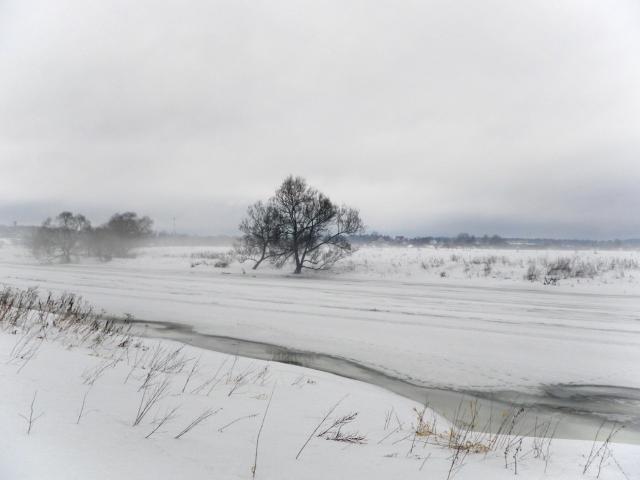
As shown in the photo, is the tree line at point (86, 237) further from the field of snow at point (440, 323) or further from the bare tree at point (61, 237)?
the field of snow at point (440, 323)

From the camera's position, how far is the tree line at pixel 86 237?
44.9 meters

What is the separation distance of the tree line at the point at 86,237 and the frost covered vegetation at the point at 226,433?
149 feet

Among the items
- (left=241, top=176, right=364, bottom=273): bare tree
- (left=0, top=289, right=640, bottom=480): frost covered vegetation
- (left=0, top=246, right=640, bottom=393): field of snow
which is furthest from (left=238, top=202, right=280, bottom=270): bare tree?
(left=0, top=289, right=640, bottom=480): frost covered vegetation

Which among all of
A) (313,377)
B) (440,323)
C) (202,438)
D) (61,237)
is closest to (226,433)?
(202,438)

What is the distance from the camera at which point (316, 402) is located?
5859 mm

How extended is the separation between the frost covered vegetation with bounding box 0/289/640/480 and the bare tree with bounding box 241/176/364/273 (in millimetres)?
31253

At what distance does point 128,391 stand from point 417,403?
4353mm

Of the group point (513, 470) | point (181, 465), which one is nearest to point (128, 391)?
point (181, 465)

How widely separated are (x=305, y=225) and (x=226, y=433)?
1346 inches

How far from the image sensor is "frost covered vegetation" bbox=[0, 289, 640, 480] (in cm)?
287

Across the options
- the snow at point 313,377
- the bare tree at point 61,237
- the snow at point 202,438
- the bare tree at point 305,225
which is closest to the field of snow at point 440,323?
the snow at point 313,377

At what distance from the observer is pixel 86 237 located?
48531mm

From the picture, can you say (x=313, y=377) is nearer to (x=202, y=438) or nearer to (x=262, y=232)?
(x=202, y=438)

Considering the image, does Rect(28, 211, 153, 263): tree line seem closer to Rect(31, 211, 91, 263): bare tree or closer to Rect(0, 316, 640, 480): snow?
Rect(31, 211, 91, 263): bare tree
